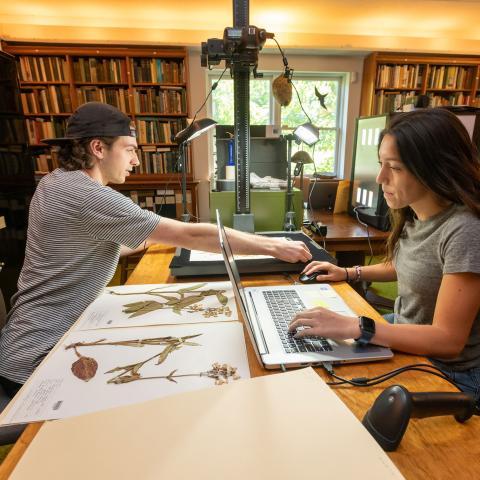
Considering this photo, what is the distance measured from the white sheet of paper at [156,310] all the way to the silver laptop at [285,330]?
0.09m

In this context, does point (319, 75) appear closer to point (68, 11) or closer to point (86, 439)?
point (68, 11)

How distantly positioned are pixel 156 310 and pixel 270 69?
389cm

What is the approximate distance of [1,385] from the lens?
925mm

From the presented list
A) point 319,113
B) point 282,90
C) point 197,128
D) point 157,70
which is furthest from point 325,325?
point 319,113

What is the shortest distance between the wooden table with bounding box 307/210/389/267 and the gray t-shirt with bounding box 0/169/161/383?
1.12 meters

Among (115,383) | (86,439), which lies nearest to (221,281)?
(115,383)

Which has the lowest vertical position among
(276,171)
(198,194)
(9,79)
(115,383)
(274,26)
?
(198,194)

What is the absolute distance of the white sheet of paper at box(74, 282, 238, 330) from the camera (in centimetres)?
83

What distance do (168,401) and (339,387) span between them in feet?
0.97

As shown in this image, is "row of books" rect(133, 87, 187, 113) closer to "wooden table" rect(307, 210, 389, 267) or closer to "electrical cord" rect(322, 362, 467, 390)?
"wooden table" rect(307, 210, 389, 267)

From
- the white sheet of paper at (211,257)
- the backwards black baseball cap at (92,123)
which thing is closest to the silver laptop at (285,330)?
the white sheet of paper at (211,257)

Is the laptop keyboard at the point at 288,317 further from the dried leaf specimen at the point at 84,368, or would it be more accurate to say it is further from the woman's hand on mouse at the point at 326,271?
the dried leaf specimen at the point at 84,368

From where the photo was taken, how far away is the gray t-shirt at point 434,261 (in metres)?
0.78

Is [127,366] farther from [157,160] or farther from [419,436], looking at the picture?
[157,160]
